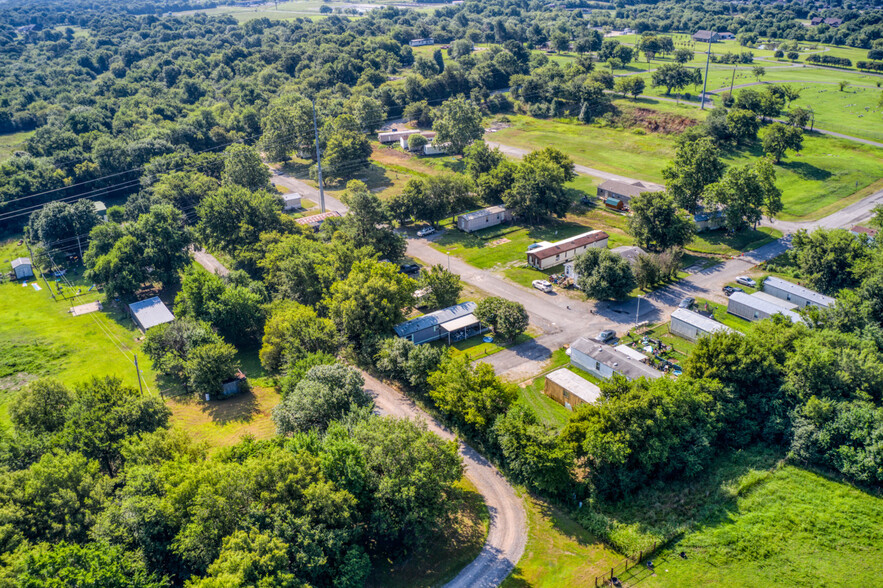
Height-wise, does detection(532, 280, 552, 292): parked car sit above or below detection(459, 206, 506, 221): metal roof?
below

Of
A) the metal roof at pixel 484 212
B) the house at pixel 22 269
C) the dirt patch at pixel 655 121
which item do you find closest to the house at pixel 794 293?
the metal roof at pixel 484 212

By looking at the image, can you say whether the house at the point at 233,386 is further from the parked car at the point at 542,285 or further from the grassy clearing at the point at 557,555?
the parked car at the point at 542,285

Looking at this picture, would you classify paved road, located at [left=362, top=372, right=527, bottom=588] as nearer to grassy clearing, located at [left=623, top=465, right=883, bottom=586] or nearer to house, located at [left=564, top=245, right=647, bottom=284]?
grassy clearing, located at [left=623, top=465, right=883, bottom=586]

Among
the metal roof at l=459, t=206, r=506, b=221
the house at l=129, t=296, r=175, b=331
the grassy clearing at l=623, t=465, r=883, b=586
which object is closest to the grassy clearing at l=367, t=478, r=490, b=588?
the grassy clearing at l=623, t=465, r=883, b=586

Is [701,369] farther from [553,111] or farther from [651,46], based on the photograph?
[651,46]

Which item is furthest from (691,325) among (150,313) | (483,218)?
(150,313)

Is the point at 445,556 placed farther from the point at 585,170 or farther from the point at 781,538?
the point at 585,170
